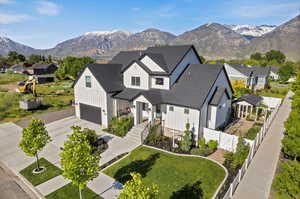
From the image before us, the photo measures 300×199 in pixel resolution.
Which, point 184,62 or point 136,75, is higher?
point 184,62

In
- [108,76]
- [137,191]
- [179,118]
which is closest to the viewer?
[137,191]

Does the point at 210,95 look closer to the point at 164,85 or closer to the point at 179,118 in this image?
the point at 179,118

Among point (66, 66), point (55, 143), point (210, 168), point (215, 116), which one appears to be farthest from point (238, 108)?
point (66, 66)

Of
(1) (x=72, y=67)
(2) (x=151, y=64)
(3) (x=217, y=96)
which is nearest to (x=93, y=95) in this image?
(2) (x=151, y=64)

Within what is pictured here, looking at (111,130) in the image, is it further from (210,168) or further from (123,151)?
(210,168)

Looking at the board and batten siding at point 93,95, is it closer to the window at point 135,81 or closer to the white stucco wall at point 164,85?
the window at point 135,81

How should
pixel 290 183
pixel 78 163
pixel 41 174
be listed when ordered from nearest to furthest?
pixel 290 183 → pixel 78 163 → pixel 41 174

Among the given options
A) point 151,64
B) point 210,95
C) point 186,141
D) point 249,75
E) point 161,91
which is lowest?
point 186,141

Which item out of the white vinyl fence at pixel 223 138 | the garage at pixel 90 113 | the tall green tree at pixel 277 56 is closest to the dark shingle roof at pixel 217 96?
the white vinyl fence at pixel 223 138
